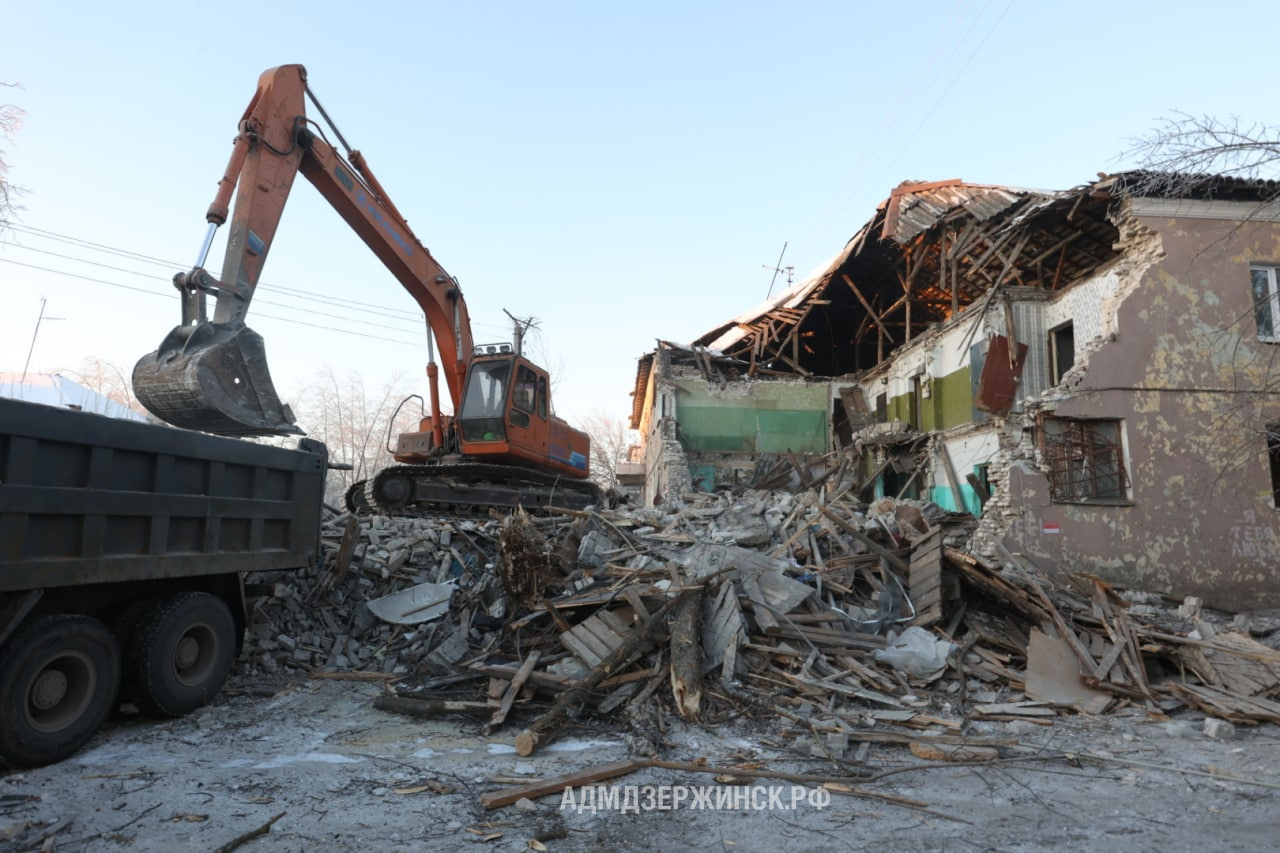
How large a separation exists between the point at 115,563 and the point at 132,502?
404 millimetres

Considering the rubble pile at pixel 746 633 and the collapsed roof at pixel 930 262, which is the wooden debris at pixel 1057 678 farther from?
the collapsed roof at pixel 930 262

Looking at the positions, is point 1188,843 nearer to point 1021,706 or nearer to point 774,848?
point 774,848

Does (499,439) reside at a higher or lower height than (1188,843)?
higher

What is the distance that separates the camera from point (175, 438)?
5.43 meters

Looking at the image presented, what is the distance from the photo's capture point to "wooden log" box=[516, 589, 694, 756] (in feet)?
17.2

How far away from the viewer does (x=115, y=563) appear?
4.95 m

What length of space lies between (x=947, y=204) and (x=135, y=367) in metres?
15.3

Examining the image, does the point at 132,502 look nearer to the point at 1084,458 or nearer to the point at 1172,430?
the point at 1084,458

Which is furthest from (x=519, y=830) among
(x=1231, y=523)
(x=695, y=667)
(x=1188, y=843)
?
(x=1231, y=523)

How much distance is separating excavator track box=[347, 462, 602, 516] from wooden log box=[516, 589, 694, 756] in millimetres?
5746

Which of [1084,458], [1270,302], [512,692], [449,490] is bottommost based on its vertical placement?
[512,692]

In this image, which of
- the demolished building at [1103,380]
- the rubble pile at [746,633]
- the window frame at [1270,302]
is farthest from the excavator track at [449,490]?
the window frame at [1270,302]

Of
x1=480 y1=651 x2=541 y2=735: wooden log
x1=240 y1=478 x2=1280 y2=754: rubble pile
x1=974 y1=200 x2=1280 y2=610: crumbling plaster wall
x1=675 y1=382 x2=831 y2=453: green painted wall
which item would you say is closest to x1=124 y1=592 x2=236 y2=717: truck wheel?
x1=240 y1=478 x2=1280 y2=754: rubble pile

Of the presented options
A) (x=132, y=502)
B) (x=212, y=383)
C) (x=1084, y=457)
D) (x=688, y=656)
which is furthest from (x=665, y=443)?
A: (x=132, y=502)
